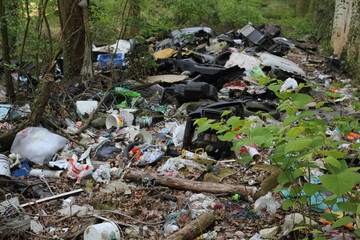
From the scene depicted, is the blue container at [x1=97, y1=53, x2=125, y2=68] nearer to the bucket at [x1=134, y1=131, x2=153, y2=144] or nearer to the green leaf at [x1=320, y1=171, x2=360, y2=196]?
the bucket at [x1=134, y1=131, x2=153, y2=144]

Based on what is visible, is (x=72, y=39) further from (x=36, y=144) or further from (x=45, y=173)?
(x=45, y=173)

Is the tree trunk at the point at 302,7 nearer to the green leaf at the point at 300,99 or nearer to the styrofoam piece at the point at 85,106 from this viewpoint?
the styrofoam piece at the point at 85,106

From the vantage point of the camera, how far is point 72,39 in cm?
765

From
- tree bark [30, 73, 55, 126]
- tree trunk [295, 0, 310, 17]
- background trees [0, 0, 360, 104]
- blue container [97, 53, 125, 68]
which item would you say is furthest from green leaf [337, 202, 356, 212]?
tree trunk [295, 0, 310, 17]

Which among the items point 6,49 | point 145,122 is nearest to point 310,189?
point 145,122

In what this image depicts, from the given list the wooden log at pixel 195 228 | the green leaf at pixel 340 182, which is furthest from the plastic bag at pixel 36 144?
the green leaf at pixel 340 182

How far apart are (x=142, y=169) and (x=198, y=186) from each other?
2.84 feet

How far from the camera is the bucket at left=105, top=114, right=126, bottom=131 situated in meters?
5.53

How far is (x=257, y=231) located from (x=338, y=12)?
962cm

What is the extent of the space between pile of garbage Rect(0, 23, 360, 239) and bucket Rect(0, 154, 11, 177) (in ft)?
0.05

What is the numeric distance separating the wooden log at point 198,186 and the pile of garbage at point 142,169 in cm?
1

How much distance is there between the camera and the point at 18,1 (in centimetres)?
666

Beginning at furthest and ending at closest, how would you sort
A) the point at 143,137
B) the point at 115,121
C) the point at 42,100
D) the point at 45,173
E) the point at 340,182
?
the point at 115,121
the point at 143,137
the point at 42,100
the point at 45,173
the point at 340,182

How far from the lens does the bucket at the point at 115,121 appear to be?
5531 millimetres
